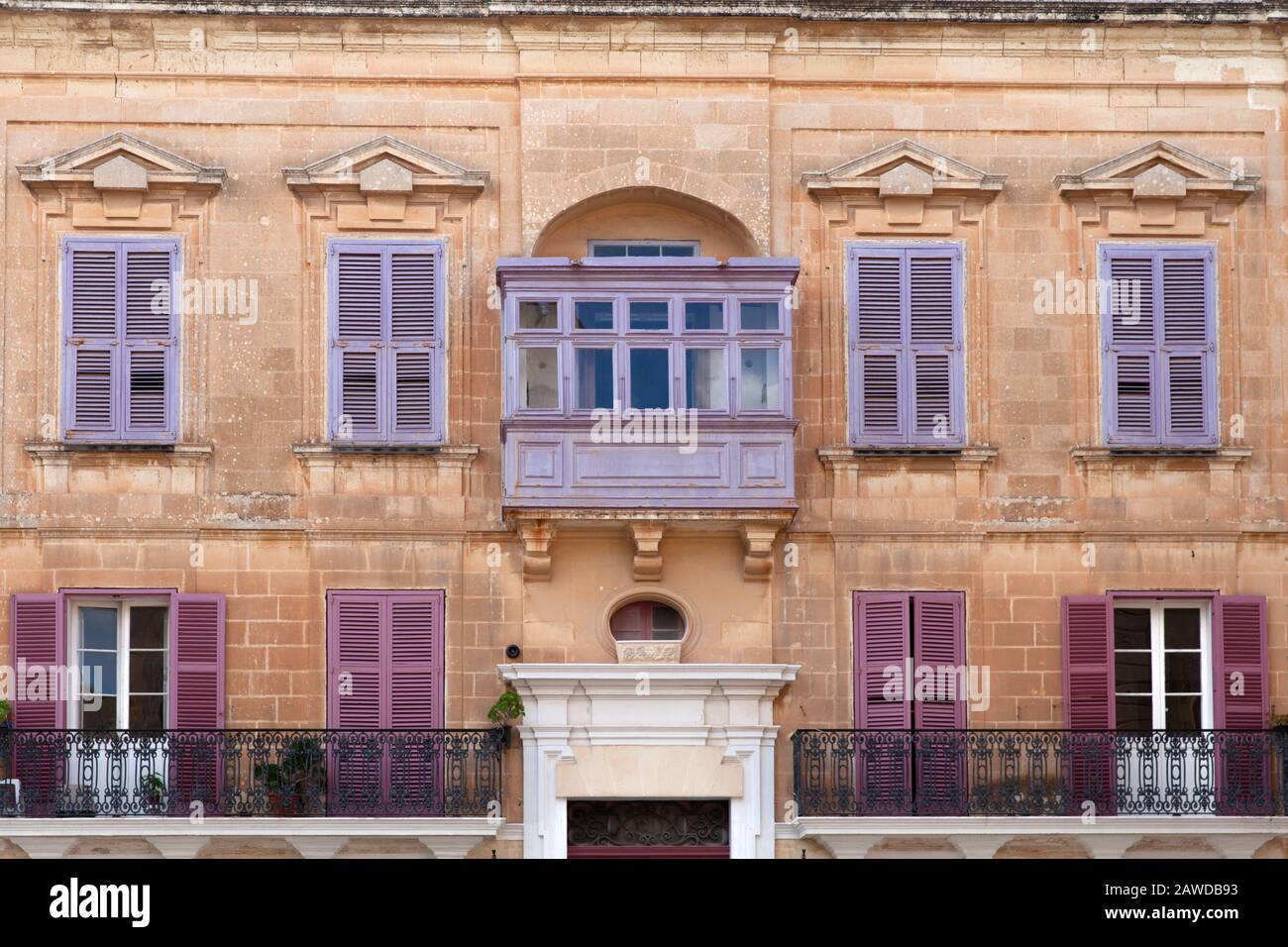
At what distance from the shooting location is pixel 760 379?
25.4m

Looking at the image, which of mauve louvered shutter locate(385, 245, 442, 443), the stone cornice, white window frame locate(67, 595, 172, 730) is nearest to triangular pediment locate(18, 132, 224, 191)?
the stone cornice

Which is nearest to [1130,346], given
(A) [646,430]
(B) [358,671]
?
(A) [646,430]

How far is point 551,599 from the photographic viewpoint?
25734 millimetres

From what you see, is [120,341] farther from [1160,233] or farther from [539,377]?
[1160,233]

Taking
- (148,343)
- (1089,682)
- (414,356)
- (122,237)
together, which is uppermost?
(122,237)

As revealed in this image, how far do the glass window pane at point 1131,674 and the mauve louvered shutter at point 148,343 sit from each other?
9065 millimetres

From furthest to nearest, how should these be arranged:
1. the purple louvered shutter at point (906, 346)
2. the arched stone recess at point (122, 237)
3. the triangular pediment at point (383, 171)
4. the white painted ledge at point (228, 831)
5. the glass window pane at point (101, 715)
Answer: the purple louvered shutter at point (906, 346)
the triangular pediment at point (383, 171)
the arched stone recess at point (122, 237)
the glass window pane at point (101, 715)
the white painted ledge at point (228, 831)

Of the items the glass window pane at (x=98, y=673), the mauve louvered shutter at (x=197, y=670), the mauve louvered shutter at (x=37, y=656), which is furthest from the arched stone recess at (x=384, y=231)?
the mauve louvered shutter at (x=37, y=656)

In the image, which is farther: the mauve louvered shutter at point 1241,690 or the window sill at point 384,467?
the window sill at point 384,467

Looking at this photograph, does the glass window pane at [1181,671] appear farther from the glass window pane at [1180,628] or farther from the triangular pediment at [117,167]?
the triangular pediment at [117,167]

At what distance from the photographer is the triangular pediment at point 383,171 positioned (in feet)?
84.8

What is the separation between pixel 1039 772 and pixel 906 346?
4.15 meters

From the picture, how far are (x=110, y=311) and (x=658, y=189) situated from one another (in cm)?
522
